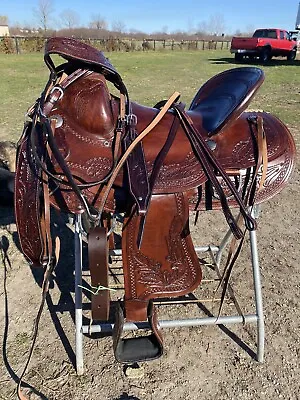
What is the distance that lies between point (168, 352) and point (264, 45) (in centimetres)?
1616

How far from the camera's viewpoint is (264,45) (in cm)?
1578

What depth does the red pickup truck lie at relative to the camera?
1570cm

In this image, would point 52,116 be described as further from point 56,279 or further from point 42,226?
point 56,279

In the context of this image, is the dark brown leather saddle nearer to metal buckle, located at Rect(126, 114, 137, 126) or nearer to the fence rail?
metal buckle, located at Rect(126, 114, 137, 126)

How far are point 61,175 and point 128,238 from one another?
0.36m

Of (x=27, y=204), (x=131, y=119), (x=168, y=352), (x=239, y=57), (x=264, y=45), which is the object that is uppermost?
(x=131, y=119)

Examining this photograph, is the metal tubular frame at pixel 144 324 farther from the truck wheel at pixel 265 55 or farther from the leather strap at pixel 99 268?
the truck wheel at pixel 265 55

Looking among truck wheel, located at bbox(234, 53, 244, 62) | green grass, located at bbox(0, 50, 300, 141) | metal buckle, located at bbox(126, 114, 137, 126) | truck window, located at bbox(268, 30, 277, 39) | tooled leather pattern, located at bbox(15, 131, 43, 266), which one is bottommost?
green grass, located at bbox(0, 50, 300, 141)

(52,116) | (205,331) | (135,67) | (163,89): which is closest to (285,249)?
(205,331)

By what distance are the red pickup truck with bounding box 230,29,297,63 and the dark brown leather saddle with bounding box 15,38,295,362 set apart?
51.0 ft

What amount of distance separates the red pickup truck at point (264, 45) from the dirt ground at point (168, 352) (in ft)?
49.1

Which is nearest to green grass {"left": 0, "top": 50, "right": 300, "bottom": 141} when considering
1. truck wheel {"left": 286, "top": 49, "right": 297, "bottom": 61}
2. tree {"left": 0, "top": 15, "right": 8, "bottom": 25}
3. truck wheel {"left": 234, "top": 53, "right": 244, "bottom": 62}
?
truck wheel {"left": 234, "top": 53, "right": 244, "bottom": 62}

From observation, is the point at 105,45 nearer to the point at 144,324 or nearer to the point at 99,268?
the point at 144,324

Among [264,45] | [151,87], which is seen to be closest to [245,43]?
[264,45]
